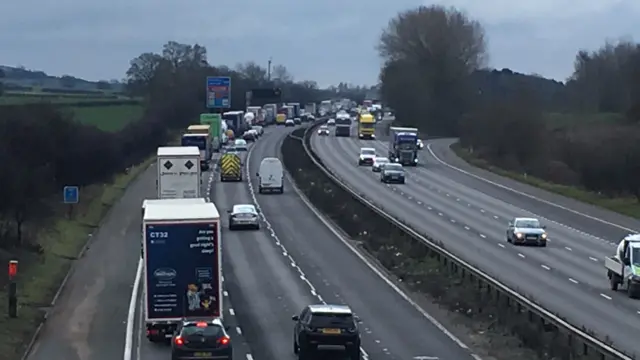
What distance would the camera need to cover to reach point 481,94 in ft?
542

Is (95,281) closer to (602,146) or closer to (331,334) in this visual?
(331,334)

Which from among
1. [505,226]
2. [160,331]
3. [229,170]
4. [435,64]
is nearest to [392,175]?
[229,170]

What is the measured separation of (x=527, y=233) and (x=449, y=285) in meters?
14.6

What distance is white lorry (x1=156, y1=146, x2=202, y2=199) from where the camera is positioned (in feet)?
156

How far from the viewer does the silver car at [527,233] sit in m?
51.4

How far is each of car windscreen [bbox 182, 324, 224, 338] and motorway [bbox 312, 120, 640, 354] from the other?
29.8ft

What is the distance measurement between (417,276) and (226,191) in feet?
129

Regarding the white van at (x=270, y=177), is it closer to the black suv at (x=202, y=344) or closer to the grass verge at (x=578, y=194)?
the grass verge at (x=578, y=194)

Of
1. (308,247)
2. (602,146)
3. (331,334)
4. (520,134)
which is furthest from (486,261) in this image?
(520,134)

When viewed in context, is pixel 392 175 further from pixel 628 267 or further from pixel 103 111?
pixel 103 111

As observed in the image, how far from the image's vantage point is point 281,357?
26.2 metres

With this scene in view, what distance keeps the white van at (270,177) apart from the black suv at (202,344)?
53.0 m

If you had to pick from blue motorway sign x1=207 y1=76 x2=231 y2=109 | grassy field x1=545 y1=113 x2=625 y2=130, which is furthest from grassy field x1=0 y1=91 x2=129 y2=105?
grassy field x1=545 y1=113 x2=625 y2=130

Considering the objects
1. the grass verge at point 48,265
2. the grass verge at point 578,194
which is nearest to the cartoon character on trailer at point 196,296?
the grass verge at point 48,265
